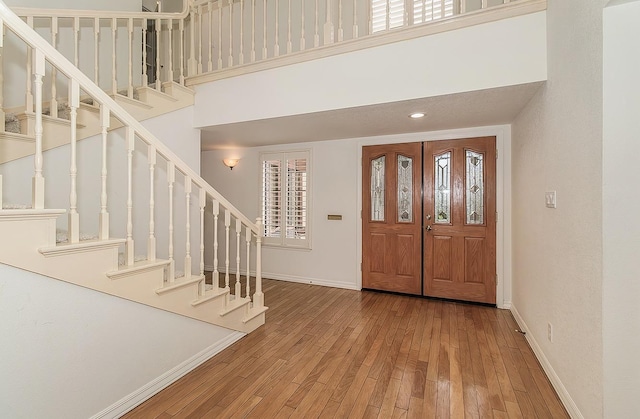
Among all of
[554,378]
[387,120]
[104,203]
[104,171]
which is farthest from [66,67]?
[554,378]

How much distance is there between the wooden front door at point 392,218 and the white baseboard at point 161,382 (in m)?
2.22

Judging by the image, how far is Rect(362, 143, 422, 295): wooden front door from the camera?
3.99 m

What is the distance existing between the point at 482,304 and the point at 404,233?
1264 millimetres

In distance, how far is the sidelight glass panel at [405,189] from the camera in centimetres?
404

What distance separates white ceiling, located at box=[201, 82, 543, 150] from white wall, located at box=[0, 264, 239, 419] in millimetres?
2190

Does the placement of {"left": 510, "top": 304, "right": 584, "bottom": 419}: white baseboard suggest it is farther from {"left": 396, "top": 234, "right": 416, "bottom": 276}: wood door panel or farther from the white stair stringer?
the white stair stringer

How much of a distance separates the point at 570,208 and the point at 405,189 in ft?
7.49

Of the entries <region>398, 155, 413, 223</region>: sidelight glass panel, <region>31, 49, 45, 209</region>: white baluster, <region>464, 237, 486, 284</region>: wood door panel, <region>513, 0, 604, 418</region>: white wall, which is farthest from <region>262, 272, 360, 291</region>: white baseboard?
<region>31, 49, 45, 209</region>: white baluster

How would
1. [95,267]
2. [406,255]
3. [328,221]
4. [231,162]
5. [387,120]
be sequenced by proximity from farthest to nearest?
[231,162] → [328,221] → [406,255] → [387,120] → [95,267]

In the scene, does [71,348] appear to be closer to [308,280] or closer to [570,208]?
[570,208]

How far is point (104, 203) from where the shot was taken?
1694 millimetres

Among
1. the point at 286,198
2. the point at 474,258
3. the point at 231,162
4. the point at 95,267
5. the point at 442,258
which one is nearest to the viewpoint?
the point at 95,267

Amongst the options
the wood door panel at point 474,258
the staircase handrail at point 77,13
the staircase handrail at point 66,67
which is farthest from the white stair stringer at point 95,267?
the wood door panel at point 474,258

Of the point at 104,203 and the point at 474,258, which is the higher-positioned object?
the point at 104,203
